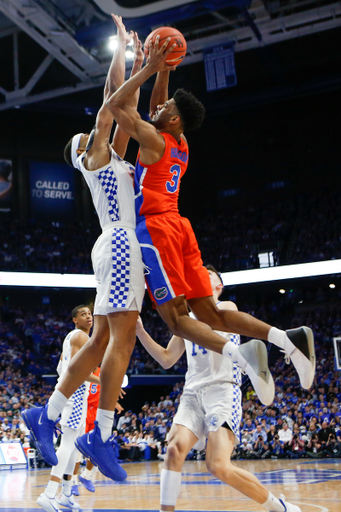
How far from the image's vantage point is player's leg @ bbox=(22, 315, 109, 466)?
14.6 ft

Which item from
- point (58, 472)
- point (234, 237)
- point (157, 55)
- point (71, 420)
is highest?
point (234, 237)

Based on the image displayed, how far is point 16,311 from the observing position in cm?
2783

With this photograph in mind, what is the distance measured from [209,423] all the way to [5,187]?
26.7 meters

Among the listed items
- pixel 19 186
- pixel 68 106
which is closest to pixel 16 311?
pixel 19 186

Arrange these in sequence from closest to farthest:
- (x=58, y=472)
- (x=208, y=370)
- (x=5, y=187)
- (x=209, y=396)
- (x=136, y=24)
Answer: (x=209, y=396) → (x=208, y=370) → (x=58, y=472) → (x=136, y=24) → (x=5, y=187)

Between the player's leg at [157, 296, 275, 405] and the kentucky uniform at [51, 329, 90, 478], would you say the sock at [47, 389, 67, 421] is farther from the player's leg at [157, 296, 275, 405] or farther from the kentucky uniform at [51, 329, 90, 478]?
the kentucky uniform at [51, 329, 90, 478]

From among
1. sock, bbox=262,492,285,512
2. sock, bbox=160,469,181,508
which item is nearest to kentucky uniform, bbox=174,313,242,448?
sock, bbox=160,469,181,508

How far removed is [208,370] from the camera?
516 centimetres

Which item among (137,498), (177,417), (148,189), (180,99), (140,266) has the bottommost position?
(137,498)

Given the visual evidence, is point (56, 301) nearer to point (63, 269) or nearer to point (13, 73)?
point (63, 269)

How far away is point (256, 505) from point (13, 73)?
2302cm

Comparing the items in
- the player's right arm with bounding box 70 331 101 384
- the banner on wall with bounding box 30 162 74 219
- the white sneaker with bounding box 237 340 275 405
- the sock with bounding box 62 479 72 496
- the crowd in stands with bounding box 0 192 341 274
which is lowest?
the sock with bounding box 62 479 72 496

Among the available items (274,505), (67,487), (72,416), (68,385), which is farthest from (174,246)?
→ (67,487)

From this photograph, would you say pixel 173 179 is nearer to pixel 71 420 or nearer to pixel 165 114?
pixel 165 114
